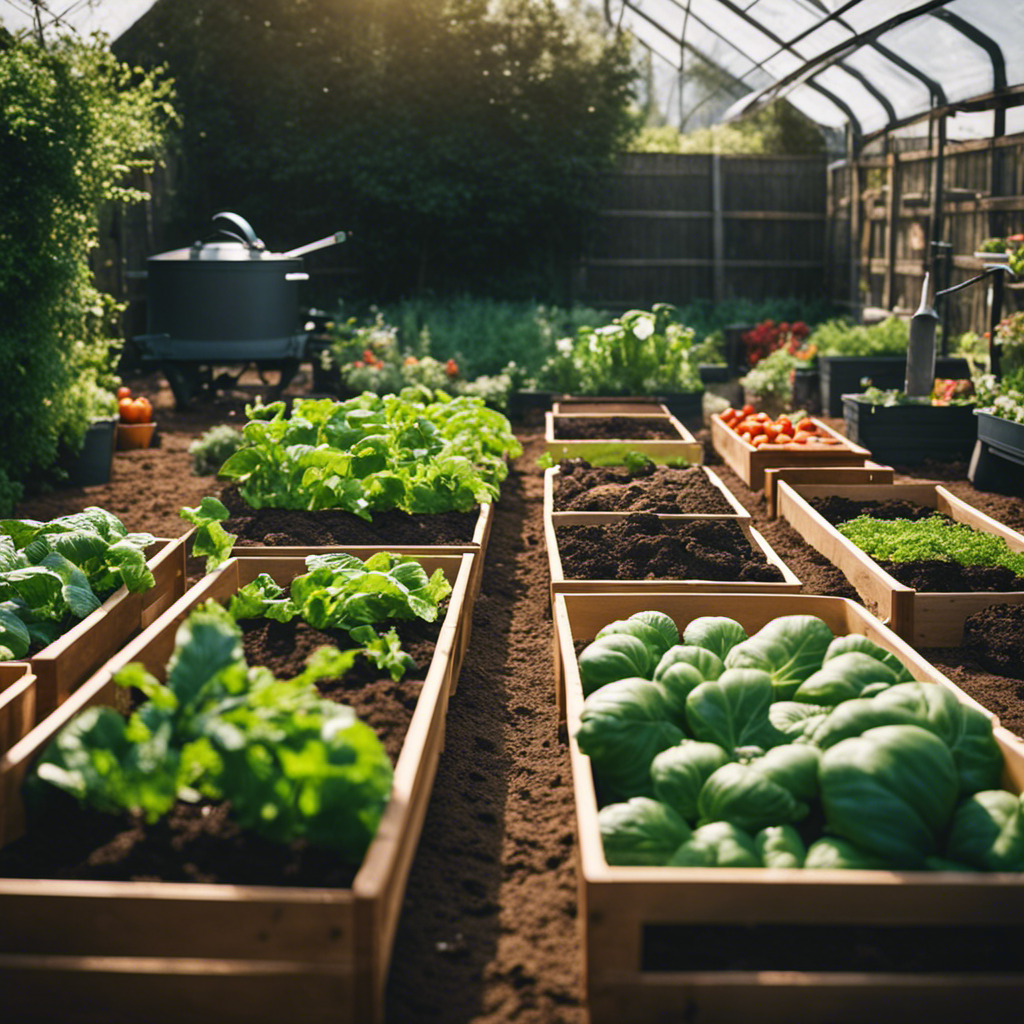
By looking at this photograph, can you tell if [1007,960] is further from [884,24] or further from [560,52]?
[560,52]

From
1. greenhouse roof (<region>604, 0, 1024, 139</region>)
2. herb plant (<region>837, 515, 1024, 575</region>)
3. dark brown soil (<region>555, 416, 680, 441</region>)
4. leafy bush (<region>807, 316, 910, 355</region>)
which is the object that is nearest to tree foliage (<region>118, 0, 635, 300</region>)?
greenhouse roof (<region>604, 0, 1024, 139</region>)

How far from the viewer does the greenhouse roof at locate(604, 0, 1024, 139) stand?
27.0 ft

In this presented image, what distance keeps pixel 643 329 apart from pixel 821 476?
3510mm

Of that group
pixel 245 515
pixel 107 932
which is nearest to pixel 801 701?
pixel 107 932

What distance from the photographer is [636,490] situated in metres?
5.80

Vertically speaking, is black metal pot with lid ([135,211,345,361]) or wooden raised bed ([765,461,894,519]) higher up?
black metal pot with lid ([135,211,345,361])

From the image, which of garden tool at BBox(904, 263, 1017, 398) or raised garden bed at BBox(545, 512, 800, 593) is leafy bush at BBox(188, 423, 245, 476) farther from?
garden tool at BBox(904, 263, 1017, 398)

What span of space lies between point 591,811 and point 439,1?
50.4 feet

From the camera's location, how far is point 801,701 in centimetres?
275

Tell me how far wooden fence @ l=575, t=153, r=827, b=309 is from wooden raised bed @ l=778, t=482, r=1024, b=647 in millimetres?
10829

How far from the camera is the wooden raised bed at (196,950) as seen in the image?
1.97 meters

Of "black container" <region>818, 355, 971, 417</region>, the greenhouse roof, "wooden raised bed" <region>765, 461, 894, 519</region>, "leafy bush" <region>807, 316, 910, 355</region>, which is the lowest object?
"wooden raised bed" <region>765, 461, 894, 519</region>

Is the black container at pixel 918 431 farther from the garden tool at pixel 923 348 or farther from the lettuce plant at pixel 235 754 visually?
the lettuce plant at pixel 235 754

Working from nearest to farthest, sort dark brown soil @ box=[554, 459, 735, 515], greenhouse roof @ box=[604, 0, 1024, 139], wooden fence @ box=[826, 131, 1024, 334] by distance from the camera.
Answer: dark brown soil @ box=[554, 459, 735, 515] < greenhouse roof @ box=[604, 0, 1024, 139] < wooden fence @ box=[826, 131, 1024, 334]
